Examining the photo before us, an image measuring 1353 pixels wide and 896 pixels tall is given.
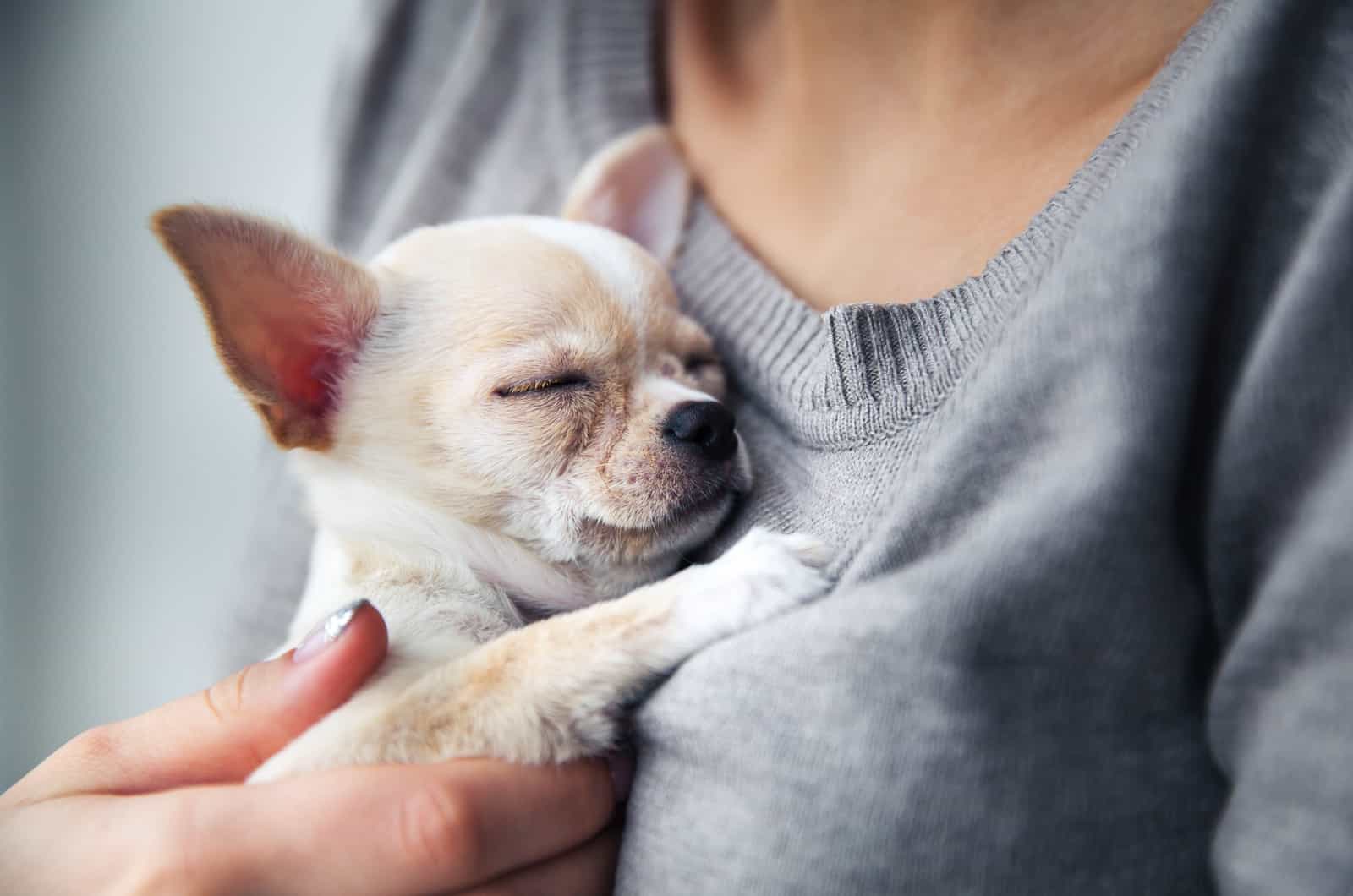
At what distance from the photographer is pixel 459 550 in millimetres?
1160

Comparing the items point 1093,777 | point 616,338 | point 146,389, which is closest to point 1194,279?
point 1093,777

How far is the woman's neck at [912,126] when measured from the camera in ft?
3.62

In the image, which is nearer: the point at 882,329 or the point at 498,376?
the point at 882,329

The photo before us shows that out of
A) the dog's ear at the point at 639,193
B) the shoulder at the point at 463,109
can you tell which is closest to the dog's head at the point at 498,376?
the dog's ear at the point at 639,193

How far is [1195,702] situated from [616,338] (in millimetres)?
755

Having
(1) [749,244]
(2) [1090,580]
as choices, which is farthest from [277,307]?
(2) [1090,580]

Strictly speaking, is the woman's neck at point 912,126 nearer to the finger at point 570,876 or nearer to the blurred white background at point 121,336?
the finger at point 570,876

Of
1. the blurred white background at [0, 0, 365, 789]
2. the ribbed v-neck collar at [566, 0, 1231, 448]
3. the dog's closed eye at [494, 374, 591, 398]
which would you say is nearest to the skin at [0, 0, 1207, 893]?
the ribbed v-neck collar at [566, 0, 1231, 448]

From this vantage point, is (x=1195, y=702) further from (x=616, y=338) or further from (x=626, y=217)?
(x=626, y=217)

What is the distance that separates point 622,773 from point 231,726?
1.44 feet

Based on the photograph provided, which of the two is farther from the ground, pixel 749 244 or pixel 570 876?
pixel 749 244

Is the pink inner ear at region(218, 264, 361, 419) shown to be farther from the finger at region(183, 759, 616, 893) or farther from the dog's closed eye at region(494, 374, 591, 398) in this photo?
the finger at region(183, 759, 616, 893)

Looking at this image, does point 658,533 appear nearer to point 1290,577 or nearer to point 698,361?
point 698,361

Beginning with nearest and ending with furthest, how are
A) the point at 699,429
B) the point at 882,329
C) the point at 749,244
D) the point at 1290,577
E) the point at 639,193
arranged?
the point at 1290,577
the point at 882,329
the point at 699,429
the point at 749,244
the point at 639,193
